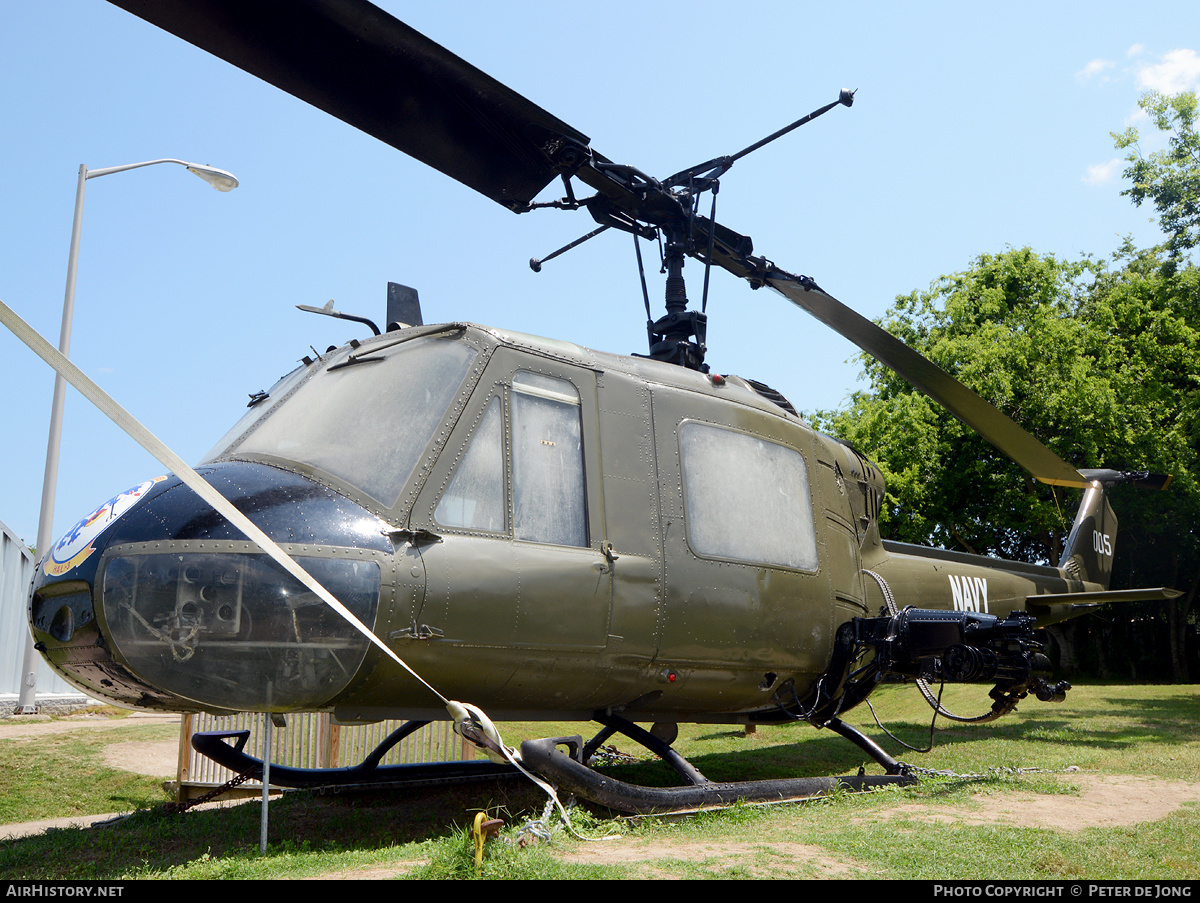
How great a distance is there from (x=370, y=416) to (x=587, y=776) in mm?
2401

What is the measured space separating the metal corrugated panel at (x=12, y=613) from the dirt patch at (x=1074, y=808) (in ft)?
48.3

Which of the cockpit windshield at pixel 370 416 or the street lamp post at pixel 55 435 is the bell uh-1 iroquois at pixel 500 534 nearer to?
the cockpit windshield at pixel 370 416

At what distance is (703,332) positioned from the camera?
7.61 m

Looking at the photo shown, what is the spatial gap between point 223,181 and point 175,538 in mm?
10692

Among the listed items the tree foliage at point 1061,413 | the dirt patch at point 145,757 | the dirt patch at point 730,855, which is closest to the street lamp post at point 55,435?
the dirt patch at point 145,757

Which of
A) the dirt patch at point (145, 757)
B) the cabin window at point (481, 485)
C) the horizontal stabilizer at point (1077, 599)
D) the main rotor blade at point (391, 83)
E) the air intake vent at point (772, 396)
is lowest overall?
the dirt patch at point (145, 757)

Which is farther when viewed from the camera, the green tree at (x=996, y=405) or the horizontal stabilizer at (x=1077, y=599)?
the green tree at (x=996, y=405)


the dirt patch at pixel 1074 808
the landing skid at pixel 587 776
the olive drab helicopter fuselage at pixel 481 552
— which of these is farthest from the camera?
the dirt patch at pixel 1074 808

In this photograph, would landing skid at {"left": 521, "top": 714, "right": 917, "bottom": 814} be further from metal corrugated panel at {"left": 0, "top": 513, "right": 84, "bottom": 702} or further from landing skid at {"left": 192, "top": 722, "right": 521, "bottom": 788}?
metal corrugated panel at {"left": 0, "top": 513, "right": 84, "bottom": 702}

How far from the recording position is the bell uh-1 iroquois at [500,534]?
459cm

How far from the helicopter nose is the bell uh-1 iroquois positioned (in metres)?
0.01

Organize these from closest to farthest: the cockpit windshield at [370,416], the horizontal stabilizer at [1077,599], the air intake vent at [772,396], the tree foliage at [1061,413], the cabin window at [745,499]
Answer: the cockpit windshield at [370,416]
the cabin window at [745,499]
the air intake vent at [772,396]
the horizontal stabilizer at [1077,599]
the tree foliage at [1061,413]
